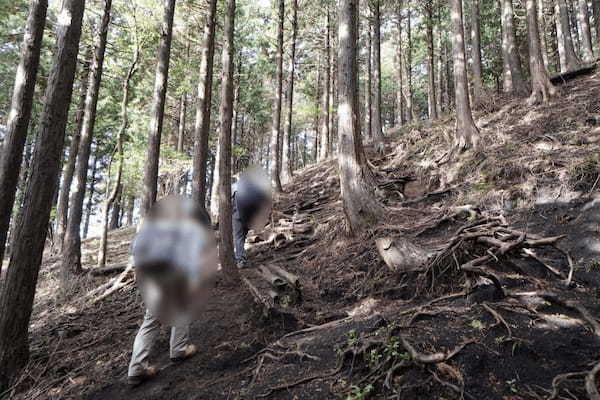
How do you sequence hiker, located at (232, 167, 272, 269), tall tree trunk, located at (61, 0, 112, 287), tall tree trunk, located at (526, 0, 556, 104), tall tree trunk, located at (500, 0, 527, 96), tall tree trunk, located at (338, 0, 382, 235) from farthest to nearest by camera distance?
tall tree trunk, located at (500, 0, 527, 96) < tall tree trunk, located at (526, 0, 556, 104) < tall tree trunk, located at (61, 0, 112, 287) < hiker, located at (232, 167, 272, 269) < tall tree trunk, located at (338, 0, 382, 235)

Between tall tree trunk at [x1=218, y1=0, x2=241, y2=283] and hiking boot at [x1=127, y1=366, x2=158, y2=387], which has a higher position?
tall tree trunk at [x1=218, y1=0, x2=241, y2=283]

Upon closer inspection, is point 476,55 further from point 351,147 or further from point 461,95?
point 351,147

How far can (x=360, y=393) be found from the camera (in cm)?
281

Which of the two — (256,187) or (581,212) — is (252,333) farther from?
(581,212)

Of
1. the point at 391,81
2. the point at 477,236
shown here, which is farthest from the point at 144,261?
the point at 391,81

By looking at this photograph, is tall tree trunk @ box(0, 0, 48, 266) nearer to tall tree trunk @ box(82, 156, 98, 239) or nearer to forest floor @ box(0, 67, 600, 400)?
forest floor @ box(0, 67, 600, 400)

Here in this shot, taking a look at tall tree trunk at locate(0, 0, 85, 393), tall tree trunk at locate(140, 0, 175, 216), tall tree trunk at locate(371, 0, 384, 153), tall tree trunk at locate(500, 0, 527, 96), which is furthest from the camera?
tall tree trunk at locate(371, 0, 384, 153)

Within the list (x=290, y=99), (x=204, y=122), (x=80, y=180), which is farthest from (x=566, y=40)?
(x=80, y=180)

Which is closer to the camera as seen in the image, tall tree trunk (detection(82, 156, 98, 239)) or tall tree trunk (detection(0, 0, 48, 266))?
tall tree trunk (detection(0, 0, 48, 266))

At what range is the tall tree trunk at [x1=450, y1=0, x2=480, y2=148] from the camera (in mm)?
8688

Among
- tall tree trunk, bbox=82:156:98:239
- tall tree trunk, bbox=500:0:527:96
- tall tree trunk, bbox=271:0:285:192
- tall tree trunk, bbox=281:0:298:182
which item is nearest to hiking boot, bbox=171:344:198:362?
tall tree trunk, bbox=271:0:285:192

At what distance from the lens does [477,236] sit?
179 inches

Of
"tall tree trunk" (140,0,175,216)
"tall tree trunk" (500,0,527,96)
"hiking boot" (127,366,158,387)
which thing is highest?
"tall tree trunk" (500,0,527,96)

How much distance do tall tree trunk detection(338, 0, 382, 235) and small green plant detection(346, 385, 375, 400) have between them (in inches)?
156
